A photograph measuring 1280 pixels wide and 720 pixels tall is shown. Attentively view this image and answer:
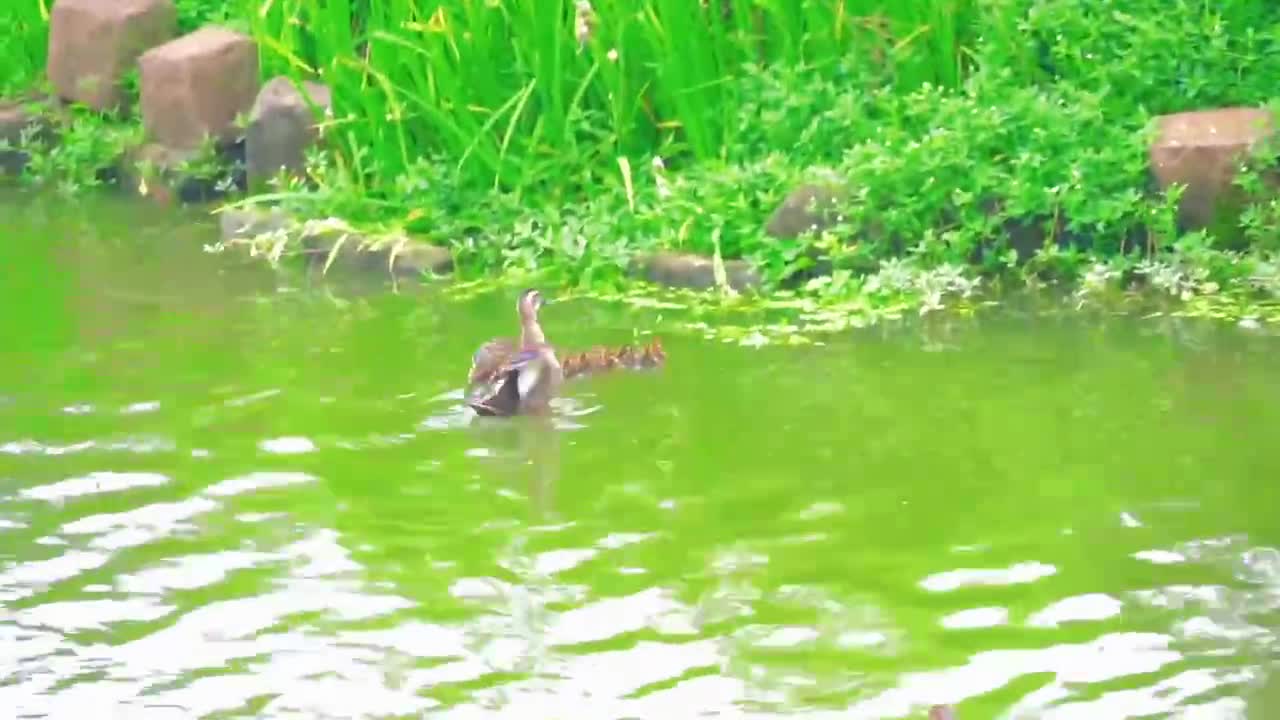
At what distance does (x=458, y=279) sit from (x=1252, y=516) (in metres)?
5.16

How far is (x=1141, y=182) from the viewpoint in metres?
10.6

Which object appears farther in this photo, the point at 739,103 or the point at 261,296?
the point at 739,103

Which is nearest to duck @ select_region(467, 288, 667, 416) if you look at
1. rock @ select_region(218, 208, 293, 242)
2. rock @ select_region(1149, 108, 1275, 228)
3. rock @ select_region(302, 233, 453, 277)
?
rock @ select_region(302, 233, 453, 277)

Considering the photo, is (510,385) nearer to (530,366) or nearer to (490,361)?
(530,366)

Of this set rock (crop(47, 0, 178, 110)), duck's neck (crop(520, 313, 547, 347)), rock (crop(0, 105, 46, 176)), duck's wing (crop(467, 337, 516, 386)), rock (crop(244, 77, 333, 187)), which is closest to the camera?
duck's wing (crop(467, 337, 516, 386))

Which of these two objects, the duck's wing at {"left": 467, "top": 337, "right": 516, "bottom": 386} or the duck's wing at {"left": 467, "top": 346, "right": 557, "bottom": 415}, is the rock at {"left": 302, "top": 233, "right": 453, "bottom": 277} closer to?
the duck's wing at {"left": 467, "top": 337, "right": 516, "bottom": 386}

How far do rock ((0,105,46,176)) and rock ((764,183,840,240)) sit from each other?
6307 mm

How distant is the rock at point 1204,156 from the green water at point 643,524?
0.98 meters

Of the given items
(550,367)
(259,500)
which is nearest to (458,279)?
(550,367)

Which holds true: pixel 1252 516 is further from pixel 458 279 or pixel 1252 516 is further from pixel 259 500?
pixel 458 279

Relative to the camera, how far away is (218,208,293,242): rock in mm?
12422

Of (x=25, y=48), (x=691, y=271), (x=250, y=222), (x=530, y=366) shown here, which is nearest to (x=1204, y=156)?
(x=691, y=271)

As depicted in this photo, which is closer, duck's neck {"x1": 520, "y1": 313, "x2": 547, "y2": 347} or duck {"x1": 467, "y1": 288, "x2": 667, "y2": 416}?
duck {"x1": 467, "y1": 288, "x2": 667, "y2": 416}

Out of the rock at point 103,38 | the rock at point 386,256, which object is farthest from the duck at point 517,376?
the rock at point 103,38
